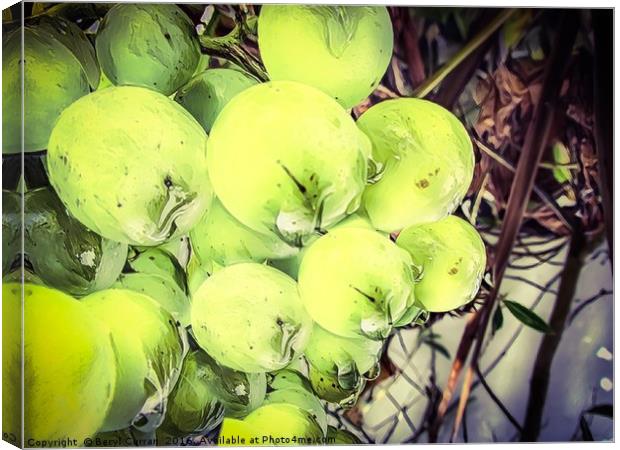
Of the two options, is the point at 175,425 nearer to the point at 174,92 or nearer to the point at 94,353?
the point at 94,353

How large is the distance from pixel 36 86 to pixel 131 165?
0.77 feet

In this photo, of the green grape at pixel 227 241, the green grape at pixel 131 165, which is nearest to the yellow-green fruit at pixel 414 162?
the green grape at pixel 227 241

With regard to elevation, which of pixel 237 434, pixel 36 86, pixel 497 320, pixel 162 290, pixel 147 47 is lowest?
pixel 237 434

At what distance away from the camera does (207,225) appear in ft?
5.16

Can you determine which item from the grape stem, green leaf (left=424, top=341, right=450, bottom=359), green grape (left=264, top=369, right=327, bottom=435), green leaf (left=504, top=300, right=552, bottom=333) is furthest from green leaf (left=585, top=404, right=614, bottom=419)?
the grape stem

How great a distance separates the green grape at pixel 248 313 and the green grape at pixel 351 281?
→ 39 millimetres

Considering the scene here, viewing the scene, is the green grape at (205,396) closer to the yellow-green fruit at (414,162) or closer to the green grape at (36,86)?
the yellow-green fruit at (414,162)

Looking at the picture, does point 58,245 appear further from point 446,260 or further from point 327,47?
point 446,260

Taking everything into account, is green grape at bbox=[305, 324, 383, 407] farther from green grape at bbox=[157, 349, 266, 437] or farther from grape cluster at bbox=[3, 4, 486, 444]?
green grape at bbox=[157, 349, 266, 437]

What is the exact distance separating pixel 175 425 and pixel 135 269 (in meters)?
0.30

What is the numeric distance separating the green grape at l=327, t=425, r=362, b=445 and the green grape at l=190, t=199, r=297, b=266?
36 centimetres

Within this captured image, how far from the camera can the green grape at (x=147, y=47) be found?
5.14 ft

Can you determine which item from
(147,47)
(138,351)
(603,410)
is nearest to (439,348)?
(603,410)

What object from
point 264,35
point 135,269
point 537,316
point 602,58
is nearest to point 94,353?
point 135,269
